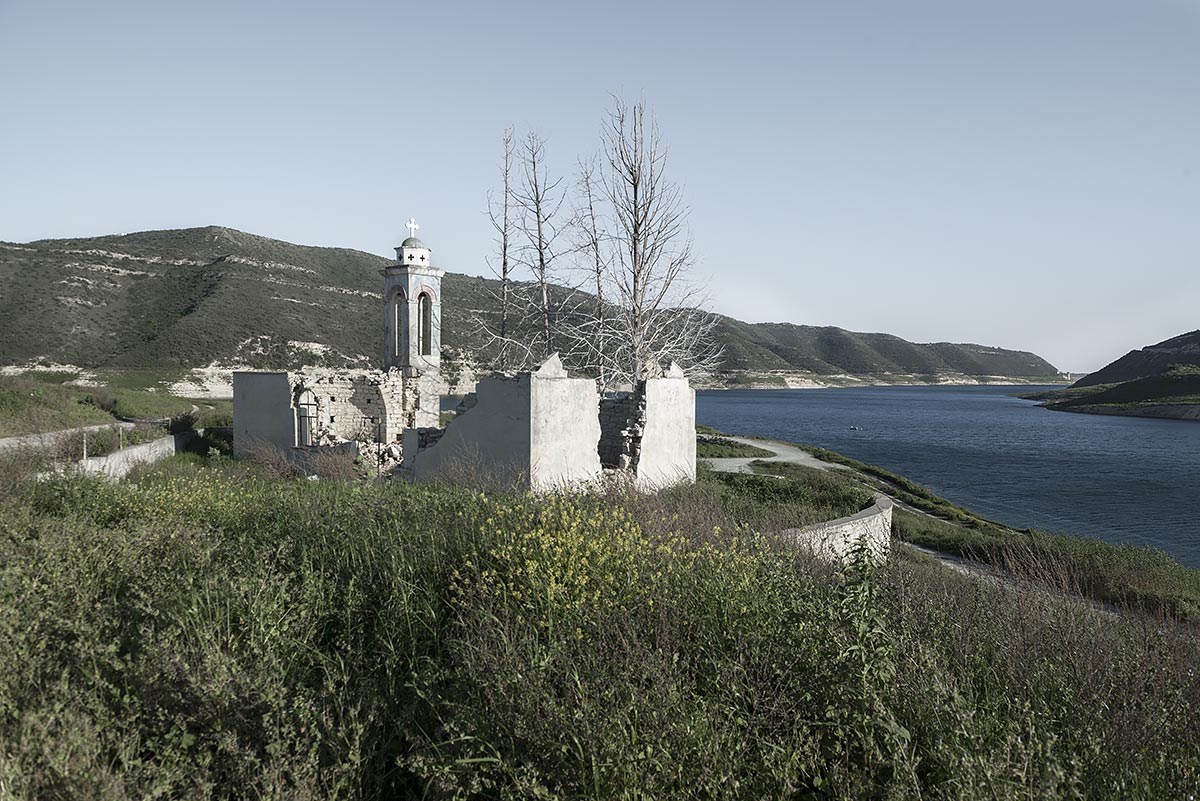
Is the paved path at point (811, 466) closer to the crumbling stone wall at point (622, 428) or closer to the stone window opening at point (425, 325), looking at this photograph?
the crumbling stone wall at point (622, 428)

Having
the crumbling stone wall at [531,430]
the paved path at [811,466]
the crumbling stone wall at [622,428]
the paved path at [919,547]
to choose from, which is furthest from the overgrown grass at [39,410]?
the paved path at [919,547]

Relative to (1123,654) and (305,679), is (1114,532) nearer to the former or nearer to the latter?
(1123,654)

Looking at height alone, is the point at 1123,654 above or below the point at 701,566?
below

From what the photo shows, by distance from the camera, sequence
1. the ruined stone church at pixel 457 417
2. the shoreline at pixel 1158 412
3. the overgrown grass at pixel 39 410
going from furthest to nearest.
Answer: the shoreline at pixel 1158 412 < the overgrown grass at pixel 39 410 < the ruined stone church at pixel 457 417

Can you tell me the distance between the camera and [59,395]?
26.5 meters

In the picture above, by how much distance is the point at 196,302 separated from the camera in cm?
6206

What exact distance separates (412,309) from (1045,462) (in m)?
40.1

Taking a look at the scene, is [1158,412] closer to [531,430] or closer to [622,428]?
[622,428]

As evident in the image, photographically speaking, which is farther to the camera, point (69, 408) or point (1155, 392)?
point (1155, 392)

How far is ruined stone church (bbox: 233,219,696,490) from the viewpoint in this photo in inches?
492

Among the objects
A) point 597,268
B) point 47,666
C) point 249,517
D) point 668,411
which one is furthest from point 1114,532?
point 47,666

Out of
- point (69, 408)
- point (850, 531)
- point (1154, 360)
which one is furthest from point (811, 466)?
point (1154, 360)

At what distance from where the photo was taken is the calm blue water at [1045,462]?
81.5 feet

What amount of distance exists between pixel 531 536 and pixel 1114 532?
25.5 metres
